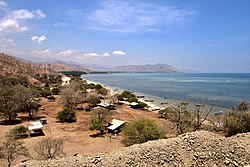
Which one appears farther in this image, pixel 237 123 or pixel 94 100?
pixel 94 100

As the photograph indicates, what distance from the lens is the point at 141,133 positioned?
23.5 metres

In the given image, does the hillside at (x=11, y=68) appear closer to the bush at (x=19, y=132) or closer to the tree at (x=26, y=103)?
the tree at (x=26, y=103)

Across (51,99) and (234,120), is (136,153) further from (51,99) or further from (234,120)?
(51,99)

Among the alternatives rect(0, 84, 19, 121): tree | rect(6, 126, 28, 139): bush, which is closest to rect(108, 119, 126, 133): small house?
rect(6, 126, 28, 139): bush

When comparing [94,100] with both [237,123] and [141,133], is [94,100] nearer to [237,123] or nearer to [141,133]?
[237,123]

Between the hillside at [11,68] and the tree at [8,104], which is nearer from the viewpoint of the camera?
the tree at [8,104]

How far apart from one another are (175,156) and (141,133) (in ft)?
34.2

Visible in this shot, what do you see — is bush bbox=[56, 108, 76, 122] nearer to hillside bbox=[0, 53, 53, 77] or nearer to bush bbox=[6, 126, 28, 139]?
bush bbox=[6, 126, 28, 139]

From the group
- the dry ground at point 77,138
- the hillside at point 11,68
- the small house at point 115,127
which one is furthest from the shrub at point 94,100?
the hillside at point 11,68

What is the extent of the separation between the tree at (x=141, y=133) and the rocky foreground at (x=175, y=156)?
883cm

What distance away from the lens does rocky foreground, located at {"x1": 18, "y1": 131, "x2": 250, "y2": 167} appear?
1281 cm

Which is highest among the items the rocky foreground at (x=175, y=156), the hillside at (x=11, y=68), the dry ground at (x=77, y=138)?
the hillside at (x=11, y=68)

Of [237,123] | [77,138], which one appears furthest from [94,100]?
[237,123]

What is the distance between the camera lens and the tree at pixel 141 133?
22984 millimetres
